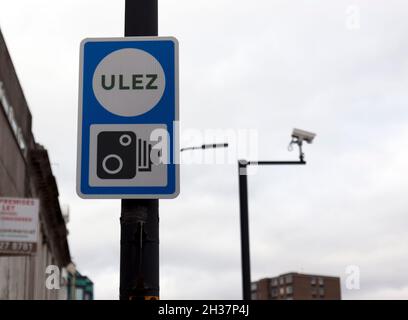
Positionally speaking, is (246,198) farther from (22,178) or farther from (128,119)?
(22,178)

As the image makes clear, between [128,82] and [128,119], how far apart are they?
252mm

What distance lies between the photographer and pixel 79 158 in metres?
4.88

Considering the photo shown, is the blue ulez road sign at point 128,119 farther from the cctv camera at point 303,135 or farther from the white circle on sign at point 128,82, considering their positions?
the cctv camera at point 303,135

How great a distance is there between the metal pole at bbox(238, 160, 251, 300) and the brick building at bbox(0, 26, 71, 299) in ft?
52.7

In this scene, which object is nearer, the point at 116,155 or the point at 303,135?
the point at 116,155

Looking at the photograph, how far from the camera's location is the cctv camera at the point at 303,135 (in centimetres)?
1906

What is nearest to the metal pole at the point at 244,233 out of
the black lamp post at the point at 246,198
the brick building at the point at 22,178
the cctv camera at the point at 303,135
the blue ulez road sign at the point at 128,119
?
the black lamp post at the point at 246,198

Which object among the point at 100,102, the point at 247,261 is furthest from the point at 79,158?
the point at 247,261

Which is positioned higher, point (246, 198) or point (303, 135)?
point (303, 135)

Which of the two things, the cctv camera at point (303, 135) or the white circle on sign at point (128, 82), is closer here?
the white circle on sign at point (128, 82)

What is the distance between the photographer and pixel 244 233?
1828cm

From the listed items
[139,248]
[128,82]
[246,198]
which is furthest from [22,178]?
[139,248]
